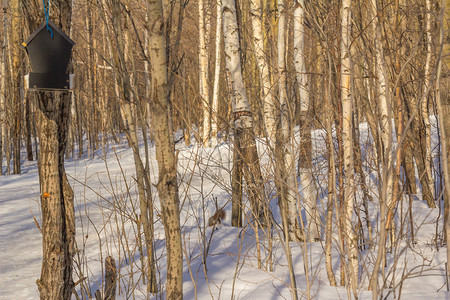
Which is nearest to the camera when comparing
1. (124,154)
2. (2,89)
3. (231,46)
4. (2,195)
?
(231,46)

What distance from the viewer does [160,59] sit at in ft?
8.49


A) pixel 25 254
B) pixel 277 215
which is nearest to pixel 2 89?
pixel 25 254

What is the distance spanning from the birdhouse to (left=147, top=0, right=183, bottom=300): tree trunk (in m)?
0.73

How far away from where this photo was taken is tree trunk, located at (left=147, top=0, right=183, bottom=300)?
2564 millimetres

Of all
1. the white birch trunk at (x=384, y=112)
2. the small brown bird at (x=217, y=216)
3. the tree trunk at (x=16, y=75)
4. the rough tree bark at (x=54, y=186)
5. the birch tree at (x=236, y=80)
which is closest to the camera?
the white birch trunk at (x=384, y=112)

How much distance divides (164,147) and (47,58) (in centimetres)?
99

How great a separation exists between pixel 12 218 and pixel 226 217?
3.29 metres

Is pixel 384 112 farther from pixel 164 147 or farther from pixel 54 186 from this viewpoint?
pixel 54 186

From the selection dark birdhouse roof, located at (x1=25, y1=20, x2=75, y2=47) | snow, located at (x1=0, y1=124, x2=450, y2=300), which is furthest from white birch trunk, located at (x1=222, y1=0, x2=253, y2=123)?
dark birdhouse roof, located at (x1=25, y1=20, x2=75, y2=47)

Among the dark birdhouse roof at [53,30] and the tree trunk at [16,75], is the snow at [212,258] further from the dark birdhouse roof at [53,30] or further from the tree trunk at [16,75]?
the tree trunk at [16,75]

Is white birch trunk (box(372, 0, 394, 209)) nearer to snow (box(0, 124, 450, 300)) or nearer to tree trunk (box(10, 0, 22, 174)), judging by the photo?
snow (box(0, 124, 450, 300))

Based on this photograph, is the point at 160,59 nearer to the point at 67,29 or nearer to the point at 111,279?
the point at 67,29

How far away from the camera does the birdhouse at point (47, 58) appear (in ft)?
9.42

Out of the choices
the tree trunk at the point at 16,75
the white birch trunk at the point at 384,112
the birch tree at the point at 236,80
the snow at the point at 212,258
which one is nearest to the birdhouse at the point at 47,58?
the snow at the point at 212,258
